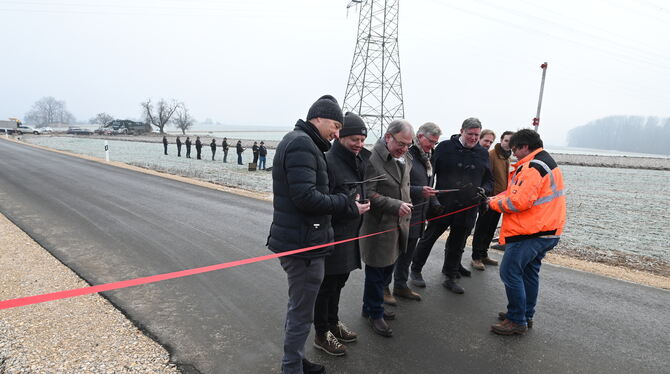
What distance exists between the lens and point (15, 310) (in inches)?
130

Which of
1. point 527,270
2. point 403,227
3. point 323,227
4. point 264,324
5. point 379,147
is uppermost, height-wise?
point 379,147

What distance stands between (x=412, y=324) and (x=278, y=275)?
5.91 ft

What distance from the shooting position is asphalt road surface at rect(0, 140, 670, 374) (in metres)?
2.90

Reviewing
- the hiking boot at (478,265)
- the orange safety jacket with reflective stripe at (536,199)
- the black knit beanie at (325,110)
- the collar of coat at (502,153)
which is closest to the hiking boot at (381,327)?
the orange safety jacket with reflective stripe at (536,199)

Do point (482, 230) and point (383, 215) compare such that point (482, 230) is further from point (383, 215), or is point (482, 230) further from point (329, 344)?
point (329, 344)

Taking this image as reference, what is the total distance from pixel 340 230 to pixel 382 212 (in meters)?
0.62

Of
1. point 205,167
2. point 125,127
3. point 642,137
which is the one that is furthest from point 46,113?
point 642,137

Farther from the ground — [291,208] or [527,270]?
[291,208]

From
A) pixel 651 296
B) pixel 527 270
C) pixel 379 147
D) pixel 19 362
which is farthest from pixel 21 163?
pixel 651 296

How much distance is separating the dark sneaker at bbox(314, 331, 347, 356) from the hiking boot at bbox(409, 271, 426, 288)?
1.67 metres

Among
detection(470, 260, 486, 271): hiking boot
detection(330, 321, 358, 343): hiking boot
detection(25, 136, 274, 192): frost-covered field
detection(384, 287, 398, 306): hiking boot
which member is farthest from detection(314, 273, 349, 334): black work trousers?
detection(25, 136, 274, 192): frost-covered field

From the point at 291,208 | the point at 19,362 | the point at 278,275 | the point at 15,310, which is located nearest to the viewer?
the point at 291,208

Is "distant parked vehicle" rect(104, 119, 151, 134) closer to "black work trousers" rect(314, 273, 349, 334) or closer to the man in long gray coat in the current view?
the man in long gray coat

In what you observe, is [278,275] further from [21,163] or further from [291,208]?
[21,163]
